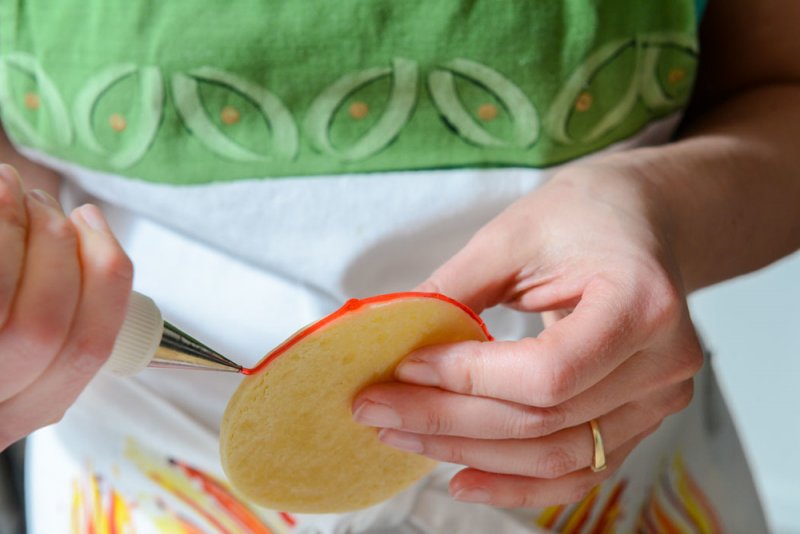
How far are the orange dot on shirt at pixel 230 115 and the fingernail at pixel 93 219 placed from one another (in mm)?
210

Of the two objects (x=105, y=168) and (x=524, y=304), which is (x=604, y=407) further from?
(x=105, y=168)

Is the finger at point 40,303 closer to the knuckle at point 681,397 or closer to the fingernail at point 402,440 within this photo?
the fingernail at point 402,440

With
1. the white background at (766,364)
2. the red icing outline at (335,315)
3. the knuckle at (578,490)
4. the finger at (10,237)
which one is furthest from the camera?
the white background at (766,364)

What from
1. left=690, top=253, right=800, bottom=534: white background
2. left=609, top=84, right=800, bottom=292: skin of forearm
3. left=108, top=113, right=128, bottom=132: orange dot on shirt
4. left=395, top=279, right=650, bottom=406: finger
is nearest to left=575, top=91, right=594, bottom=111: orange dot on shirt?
left=609, top=84, right=800, bottom=292: skin of forearm

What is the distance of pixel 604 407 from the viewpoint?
0.49 m

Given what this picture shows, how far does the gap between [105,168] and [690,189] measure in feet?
1.28

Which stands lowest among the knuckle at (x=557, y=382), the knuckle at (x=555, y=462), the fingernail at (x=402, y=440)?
the knuckle at (x=555, y=462)

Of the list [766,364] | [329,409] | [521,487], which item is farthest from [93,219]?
[766,364]

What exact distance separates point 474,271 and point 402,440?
103 mm

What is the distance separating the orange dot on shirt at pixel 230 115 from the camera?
572 mm

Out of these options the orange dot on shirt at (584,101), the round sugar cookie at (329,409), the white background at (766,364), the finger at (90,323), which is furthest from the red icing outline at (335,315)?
the white background at (766,364)

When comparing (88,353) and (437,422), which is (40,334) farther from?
(437,422)

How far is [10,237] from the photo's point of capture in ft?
1.05

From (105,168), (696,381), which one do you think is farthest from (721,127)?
(105,168)
